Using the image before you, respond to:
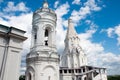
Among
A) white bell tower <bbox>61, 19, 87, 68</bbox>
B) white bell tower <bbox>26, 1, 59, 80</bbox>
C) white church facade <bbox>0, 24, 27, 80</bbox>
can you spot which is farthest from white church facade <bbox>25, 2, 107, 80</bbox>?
white church facade <bbox>0, 24, 27, 80</bbox>

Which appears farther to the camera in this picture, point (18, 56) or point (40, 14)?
point (40, 14)

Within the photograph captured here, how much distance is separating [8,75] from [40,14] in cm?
1859

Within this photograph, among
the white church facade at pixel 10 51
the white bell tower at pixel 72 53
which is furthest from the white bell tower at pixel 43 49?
the white bell tower at pixel 72 53

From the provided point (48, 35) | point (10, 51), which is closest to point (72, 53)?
point (48, 35)

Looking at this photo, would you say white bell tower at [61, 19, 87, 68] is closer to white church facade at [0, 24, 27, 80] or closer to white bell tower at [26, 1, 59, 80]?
white bell tower at [26, 1, 59, 80]

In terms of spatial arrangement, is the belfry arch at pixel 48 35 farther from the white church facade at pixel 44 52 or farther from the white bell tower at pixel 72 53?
the white bell tower at pixel 72 53

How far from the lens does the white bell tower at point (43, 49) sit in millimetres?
23328

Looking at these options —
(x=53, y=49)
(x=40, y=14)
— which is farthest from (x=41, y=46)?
(x=40, y=14)

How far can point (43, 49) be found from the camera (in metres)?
24.2

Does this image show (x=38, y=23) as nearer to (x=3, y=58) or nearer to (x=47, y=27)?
(x=47, y=27)

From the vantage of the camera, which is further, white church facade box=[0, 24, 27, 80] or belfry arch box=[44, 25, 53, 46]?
belfry arch box=[44, 25, 53, 46]

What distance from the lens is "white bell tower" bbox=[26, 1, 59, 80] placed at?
23.3 meters

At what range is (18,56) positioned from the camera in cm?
1020

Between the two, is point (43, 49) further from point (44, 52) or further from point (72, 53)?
point (72, 53)
